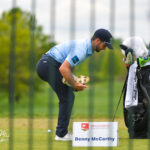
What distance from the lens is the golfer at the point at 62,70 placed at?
564 centimetres

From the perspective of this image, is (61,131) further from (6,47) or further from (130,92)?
(6,47)

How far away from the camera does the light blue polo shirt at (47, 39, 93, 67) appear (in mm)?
5402

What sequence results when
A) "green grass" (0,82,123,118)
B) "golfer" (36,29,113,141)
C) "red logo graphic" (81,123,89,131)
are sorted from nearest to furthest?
1. "red logo graphic" (81,123,89,131)
2. "golfer" (36,29,113,141)
3. "green grass" (0,82,123,118)

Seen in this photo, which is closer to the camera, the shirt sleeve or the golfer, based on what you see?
the shirt sleeve

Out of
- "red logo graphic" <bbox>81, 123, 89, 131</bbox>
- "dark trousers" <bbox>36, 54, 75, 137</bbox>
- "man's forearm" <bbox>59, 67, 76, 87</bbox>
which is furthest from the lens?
"dark trousers" <bbox>36, 54, 75, 137</bbox>

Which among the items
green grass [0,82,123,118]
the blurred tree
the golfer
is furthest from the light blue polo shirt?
green grass [0,82,123,118]

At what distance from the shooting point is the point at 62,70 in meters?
5.50

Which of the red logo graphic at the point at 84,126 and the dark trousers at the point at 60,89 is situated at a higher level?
the dark trousers at the point at 60,89

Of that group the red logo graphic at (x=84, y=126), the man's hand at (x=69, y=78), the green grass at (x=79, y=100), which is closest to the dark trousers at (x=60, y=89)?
the man's hand at (x=69, y=78)

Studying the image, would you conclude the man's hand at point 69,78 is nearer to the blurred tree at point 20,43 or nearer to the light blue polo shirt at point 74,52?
the light blue polo shirt at point 74,52

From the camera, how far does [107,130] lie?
5.16 m

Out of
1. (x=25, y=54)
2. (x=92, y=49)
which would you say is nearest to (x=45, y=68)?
(x=92, y=49)

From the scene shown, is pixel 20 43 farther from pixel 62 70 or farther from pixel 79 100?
pixel 79 100

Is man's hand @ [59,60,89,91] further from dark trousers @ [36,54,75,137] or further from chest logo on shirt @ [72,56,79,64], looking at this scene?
dark trousers @ [36,54,75,137]
